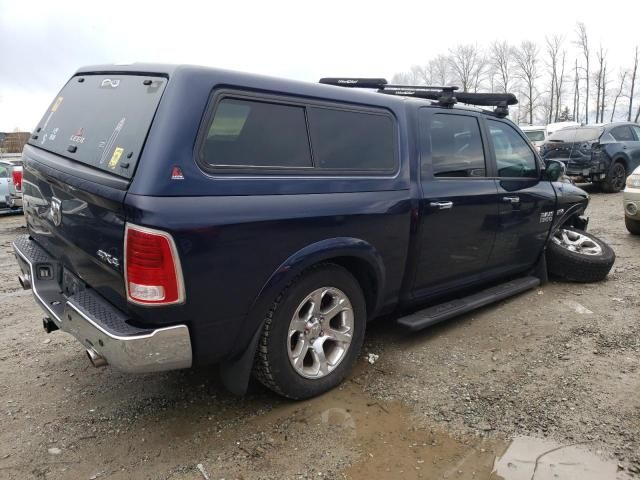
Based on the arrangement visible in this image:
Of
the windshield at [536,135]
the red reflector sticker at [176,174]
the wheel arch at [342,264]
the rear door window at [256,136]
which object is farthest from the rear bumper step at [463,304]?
the windshield at [536,135]

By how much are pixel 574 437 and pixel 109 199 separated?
269 cm

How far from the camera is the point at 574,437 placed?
2756 mm

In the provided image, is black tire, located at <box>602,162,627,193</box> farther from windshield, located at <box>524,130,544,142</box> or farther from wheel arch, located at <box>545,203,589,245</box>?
wheel arch, located at <box>545,203,589,245</box>

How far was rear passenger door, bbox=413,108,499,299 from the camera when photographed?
3631 mm

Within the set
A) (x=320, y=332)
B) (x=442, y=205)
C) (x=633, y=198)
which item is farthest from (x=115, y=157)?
(x=633, y=198)

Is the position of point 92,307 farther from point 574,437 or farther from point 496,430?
point 574,437

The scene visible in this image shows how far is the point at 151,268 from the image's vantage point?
7.56ft

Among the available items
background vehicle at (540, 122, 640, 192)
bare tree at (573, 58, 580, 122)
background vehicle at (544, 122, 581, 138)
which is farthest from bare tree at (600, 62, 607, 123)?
background vehicle at (540, 122, 640, 192)

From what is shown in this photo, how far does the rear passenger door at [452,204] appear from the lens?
3.63 metres

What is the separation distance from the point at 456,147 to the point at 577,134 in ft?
33.4

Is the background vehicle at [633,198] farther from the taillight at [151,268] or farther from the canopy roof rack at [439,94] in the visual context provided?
the taillight at [151,268]

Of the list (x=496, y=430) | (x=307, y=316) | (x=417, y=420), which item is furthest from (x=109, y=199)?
(x=496, y=430)

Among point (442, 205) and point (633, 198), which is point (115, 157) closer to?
point (442, 205)

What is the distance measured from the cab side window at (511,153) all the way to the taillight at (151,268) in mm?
2986
